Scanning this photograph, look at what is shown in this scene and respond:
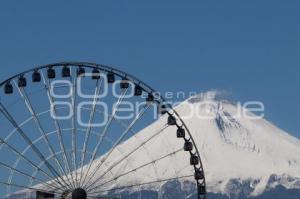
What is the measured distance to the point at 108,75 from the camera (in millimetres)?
113375

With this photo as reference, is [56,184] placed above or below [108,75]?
below

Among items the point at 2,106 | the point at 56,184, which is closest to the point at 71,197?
the point at 56,184

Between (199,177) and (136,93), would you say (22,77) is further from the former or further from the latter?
(199,177)

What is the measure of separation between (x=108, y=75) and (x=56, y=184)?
44.9 feet

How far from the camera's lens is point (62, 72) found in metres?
111

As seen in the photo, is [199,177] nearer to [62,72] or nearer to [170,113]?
[170,113]

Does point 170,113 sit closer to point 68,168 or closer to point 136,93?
point 136,93

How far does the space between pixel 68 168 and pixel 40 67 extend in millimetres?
10755

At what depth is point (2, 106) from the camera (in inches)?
4247

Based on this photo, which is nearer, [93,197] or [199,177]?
[93,197]

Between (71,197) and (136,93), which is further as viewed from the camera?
(136,93)

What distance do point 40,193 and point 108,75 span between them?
14379mm

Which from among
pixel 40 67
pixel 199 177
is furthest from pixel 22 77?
pixel 199 177

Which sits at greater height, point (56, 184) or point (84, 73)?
point (84, 73)
